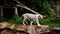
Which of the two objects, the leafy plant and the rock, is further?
the leafy plant

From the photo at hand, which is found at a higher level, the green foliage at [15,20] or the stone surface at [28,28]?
the green foliage at [15,20]

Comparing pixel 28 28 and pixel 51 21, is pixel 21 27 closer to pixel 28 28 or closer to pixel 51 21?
pixel 28 28

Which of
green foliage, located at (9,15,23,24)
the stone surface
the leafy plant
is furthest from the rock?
the leafy plant

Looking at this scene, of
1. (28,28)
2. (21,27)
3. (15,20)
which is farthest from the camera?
(15,20)

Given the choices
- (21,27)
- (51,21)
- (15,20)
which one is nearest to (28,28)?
(21,27)

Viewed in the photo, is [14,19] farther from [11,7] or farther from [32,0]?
[32,0]

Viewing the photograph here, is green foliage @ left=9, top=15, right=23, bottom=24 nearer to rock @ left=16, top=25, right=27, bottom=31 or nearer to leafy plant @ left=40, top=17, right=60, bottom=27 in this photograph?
rock @ left=16, top=25, right=27, bottom=31

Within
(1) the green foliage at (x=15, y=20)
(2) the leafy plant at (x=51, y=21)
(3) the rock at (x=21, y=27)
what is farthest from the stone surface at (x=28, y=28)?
(2) the leafy plant at (x=51, y=21)

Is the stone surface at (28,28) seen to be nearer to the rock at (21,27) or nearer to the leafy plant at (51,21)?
the rock at (21,27)

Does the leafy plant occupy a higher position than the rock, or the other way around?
the leafy plant

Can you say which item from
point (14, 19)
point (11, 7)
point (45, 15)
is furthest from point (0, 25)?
point (45, 15)

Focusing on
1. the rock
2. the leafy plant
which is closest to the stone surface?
the rock

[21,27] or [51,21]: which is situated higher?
[51,21]

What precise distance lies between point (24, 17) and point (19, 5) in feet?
4.92
